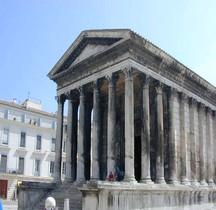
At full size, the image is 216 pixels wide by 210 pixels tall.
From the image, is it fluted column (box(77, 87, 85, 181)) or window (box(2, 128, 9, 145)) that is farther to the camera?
window (box(2, 128, 9, 145))

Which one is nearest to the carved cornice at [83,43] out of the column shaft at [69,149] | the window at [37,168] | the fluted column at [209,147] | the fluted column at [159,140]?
the column shaft at [69,149]

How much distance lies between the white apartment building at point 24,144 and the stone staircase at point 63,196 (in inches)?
651

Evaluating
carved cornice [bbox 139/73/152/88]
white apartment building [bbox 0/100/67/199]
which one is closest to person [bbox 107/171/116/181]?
carved cornice [bbox 139/73/152/88]

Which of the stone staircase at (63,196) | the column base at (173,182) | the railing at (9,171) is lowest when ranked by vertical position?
the stone staircase at (63,196)

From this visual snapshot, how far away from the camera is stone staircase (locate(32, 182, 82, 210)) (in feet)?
51.5

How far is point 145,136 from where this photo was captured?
16.8 meters

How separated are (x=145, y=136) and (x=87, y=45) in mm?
6703

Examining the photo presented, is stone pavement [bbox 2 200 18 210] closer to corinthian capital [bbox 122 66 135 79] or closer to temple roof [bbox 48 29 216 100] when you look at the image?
temple roof [bbox 48 29 216 100]

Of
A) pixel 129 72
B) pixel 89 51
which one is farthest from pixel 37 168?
pixel 129 72

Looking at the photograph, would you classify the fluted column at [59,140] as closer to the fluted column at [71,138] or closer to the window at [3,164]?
the fluted column at [71,138]

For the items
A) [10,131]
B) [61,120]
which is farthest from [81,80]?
[10,131]

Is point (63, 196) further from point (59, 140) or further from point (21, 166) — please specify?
point (21, 166)

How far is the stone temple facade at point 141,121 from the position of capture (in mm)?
16234

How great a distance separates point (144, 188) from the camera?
48.6ft
